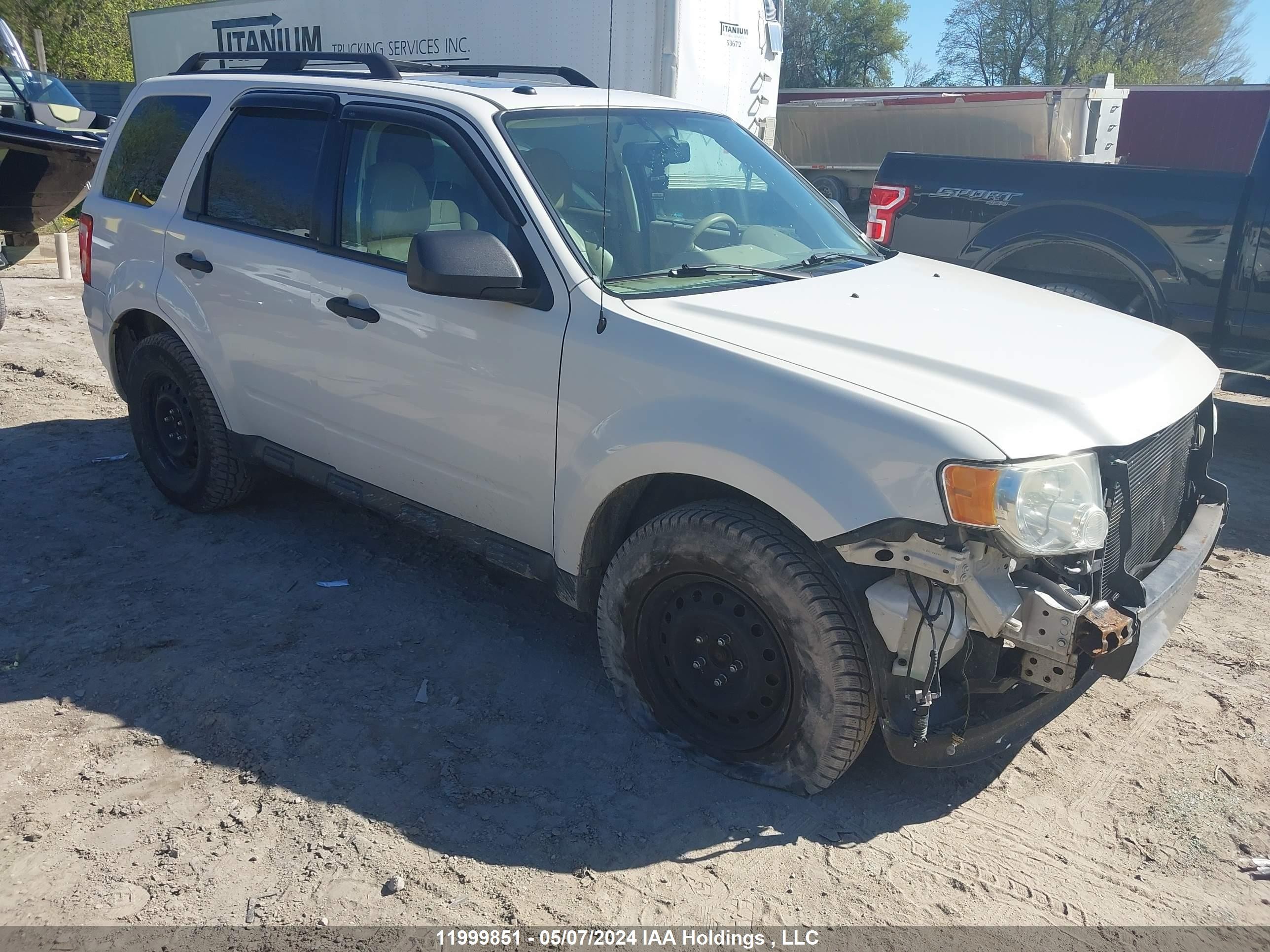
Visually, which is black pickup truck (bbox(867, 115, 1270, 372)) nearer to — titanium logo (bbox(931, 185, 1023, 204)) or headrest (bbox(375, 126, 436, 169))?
titanium logo (bbox(931, 185, 1023, 204))

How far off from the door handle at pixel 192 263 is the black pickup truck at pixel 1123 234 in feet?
14.9

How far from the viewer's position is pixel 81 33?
28.4 metres

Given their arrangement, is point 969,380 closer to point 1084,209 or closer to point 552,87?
point 552,87

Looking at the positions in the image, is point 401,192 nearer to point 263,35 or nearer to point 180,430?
point 180,430

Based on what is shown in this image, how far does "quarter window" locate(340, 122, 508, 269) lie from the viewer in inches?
144

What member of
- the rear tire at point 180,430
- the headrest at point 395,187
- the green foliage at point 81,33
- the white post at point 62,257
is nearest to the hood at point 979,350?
the headrest at point 395,187

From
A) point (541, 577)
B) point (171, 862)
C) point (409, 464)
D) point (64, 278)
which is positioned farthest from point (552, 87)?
point (64, 278)

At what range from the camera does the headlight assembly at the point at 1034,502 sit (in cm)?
254

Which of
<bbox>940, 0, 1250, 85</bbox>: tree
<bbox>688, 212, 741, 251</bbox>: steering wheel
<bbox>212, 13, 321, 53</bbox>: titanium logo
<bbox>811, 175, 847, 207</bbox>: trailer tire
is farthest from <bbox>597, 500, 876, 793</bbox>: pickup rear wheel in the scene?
<bbox>940, 0, 1250, 85</bbox>: tree

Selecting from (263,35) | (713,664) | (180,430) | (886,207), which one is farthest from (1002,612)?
(263,35)

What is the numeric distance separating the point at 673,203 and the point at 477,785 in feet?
6.91

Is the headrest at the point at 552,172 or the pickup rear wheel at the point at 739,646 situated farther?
the headrest at the point at 552,172

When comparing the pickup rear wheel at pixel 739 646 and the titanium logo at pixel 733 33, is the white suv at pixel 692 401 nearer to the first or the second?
the pickup rear wheel at pixel 739 646

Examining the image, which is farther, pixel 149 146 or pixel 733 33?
pixel 733 33
